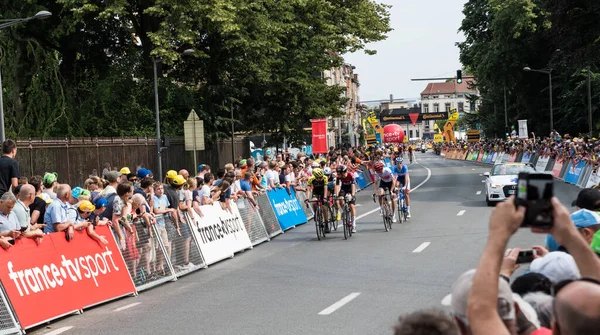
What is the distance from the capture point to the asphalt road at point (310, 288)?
10109 millimetres

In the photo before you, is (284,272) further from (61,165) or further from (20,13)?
(20,13)

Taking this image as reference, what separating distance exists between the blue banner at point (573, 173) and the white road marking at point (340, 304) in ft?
85.4

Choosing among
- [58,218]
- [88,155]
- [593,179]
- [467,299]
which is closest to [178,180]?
[58,218]

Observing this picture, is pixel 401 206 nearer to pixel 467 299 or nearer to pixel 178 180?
pixel 178 180

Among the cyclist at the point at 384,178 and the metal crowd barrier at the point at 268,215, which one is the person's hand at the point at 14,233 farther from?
the cyclist at the point at 384,178

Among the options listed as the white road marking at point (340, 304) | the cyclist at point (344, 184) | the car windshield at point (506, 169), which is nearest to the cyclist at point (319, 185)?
the cyclist at point (344, 184)

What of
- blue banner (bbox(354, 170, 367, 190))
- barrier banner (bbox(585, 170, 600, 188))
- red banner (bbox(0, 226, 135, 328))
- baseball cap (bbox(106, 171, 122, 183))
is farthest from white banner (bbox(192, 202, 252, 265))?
blue banner (bbox(354, 170, 367, 190))

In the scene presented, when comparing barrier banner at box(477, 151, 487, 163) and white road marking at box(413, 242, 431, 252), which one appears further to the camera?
barrier banner at box(477, 151, 487, 163)

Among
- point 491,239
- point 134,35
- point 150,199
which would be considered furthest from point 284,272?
point 134,35

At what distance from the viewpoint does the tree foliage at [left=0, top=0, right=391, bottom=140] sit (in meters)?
32.8

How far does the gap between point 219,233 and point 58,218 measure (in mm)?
5612

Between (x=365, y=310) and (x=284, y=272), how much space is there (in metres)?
4.11

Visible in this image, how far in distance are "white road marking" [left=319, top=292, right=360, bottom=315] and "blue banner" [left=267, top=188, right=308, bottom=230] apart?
10.3m

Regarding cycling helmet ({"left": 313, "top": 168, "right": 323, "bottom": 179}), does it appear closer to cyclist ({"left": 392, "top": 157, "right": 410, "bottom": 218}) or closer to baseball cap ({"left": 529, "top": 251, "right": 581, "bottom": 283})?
cyclist ({"left": 392, "top": 157, "right": 410, "bottom": 218})
